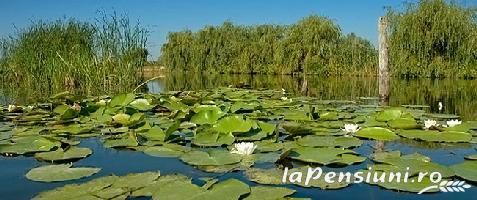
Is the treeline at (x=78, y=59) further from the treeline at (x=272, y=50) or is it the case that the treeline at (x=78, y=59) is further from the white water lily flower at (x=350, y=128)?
the treeline at (x=272, y=50)

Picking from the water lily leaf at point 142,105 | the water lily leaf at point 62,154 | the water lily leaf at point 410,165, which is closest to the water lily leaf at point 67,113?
the water lily leaf at point 142,105

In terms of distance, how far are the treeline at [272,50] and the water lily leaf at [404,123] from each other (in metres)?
23.5

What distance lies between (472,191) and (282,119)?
7.93 ft

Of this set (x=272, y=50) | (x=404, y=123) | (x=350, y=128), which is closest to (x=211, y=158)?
(x=350, y=128)

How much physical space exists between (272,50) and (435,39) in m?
16.3

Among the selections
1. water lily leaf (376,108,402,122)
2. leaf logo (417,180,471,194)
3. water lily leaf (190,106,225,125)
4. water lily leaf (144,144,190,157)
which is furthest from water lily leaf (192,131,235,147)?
water lily leaf (376,108,402,122)

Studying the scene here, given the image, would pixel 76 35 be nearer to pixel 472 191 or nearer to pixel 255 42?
pixel 472 191

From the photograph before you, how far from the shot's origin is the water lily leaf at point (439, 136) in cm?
300

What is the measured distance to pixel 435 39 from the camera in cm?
1733

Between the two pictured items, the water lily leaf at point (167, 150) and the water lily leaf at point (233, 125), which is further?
the water lily leaf at point (233, 125)

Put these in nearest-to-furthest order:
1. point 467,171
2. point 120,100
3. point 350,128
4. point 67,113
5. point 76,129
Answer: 1. point 467,171
2. point 350,128
3. point 76,129
4. point 67,113
5. point 120,100

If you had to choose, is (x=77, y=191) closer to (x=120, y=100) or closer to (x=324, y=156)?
(x=324, y=156)

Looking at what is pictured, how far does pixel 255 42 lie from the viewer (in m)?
34.6

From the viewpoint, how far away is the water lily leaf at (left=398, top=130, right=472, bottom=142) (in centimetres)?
300
